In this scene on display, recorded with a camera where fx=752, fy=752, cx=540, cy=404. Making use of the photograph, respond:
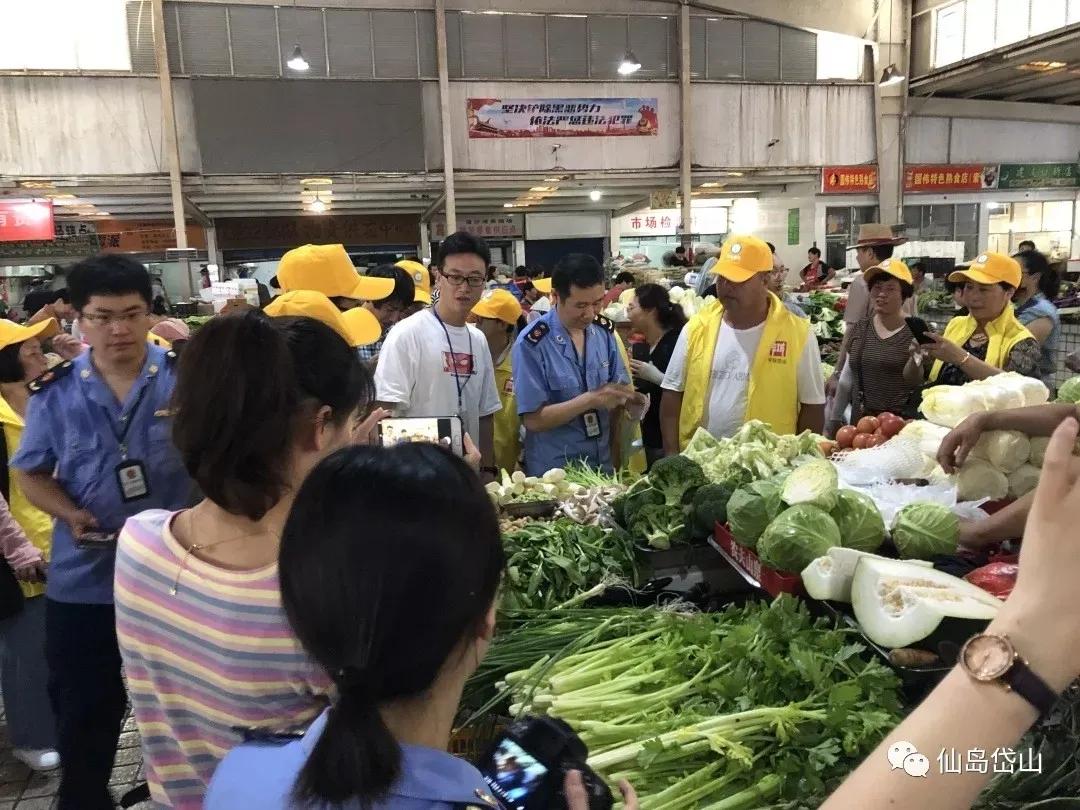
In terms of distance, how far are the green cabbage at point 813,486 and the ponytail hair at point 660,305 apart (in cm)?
283

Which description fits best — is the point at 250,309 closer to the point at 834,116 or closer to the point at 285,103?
the point at 285,103

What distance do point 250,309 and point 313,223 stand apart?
1923 cm

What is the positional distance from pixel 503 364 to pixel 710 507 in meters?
2.66

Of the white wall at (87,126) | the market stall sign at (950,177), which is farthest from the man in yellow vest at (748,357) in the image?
the market stall sign at (950,177)

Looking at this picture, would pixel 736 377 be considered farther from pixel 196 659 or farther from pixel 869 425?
pixel 196 659

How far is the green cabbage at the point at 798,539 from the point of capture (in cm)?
185

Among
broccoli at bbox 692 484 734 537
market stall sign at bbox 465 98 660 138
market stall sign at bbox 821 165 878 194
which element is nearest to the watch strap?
broccoli at bbox 692 484 734 537

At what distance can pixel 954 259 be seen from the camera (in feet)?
36.2

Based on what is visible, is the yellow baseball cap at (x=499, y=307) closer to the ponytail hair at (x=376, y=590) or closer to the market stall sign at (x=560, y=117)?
the ponytail hair at (x=376, y=590)

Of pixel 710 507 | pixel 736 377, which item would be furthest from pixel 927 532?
pixel 736 377

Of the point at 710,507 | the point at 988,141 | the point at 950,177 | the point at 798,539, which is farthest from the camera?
the point at 988,141

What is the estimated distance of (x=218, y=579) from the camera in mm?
1245

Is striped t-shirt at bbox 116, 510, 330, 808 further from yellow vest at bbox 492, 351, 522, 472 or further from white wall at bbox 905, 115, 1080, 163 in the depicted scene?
white wall at bbox 905, 115, 1080, 163

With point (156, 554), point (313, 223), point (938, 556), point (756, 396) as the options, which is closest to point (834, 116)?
point (313, 223)
